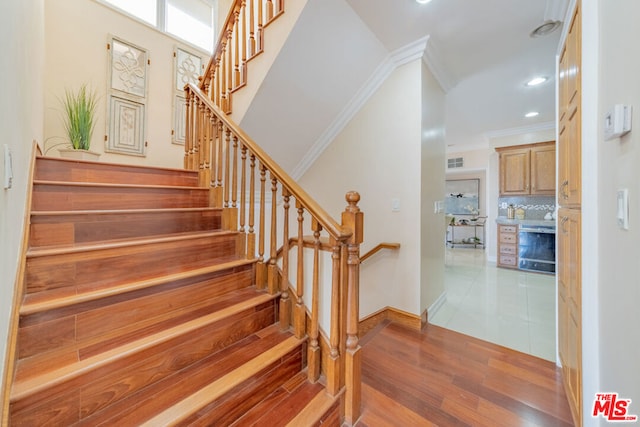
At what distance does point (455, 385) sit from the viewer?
5.35 feet

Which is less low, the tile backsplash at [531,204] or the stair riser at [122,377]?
the tile backsplash at [531,204]

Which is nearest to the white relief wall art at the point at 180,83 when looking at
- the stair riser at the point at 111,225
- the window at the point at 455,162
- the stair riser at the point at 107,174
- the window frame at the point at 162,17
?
the window frame at the point at 162,17

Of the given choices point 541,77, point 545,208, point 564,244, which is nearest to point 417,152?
point 564,244

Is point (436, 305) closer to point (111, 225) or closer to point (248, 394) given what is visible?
point (248, 394)

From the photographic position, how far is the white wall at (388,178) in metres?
2.42

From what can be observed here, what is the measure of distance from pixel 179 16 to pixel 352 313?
4822 millimetres

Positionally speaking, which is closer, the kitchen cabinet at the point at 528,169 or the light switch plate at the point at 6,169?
the light switch plate at the point at 6,169

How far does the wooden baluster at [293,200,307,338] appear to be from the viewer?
1.55 m

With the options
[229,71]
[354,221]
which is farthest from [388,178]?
[229,71]

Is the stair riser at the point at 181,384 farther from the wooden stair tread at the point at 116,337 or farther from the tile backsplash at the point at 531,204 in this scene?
the tile backsplash at the point at 531,204

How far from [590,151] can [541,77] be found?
2616 mm

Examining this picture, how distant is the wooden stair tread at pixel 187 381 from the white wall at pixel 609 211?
1.41 meters

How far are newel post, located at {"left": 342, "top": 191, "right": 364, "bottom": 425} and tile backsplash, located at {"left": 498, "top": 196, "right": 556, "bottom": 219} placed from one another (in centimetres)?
506

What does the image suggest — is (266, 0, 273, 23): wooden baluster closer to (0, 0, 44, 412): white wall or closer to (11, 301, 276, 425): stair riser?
(0, 0, 44, 412): white wall
